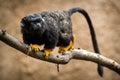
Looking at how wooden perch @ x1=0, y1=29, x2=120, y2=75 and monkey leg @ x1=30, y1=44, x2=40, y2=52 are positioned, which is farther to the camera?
monkey leg @ x1=30, y1=44, x2=40, y2=52

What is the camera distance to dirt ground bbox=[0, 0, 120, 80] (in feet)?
15.7

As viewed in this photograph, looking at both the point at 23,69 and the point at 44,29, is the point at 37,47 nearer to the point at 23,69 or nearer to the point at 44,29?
the point at 44,29

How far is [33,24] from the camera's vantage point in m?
2.51

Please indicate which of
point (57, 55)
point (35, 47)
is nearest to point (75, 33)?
point (57, 55)

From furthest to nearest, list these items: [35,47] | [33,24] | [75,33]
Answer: [75,33], [35,47], [33,24]

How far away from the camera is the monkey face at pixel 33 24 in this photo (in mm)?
2508

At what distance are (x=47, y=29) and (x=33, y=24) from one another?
197mm

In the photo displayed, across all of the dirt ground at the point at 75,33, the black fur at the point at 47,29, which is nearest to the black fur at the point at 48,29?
the black fur at the point at 47,29

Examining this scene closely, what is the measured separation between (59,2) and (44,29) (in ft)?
7.63

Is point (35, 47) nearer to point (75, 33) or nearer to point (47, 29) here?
point (47, 29)

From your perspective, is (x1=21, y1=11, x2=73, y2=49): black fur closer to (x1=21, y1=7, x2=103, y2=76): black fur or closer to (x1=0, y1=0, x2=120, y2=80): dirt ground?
(x1=21, y1=7, x2=103, y2=76): black fur

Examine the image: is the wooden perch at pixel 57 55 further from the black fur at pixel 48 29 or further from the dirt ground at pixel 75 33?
the dirt ground at pixel 75 33

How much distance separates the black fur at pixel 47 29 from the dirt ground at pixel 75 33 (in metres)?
1.84

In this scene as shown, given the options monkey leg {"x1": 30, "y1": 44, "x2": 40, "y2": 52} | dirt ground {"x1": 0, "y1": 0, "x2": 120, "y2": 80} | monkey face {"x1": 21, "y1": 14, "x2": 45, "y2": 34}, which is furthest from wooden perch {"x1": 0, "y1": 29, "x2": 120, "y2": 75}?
dirt ground {"x1": 0, "y1": 0, "x2": 120, "y2": 80}
